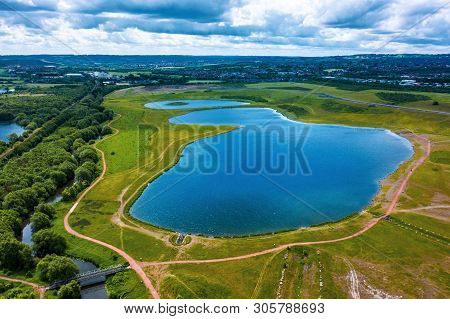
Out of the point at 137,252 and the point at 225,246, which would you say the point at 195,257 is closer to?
the point at 225,246

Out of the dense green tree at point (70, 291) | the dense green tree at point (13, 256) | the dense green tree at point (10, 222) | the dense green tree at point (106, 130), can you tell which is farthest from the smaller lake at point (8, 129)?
the dense green tree at point (70, 291)

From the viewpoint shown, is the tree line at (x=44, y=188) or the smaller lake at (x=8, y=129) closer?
the tree line at (x=44, y=188)

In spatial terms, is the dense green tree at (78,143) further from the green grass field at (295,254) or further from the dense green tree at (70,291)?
the dense green tree at (70,291)

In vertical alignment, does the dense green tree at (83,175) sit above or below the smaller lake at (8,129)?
above

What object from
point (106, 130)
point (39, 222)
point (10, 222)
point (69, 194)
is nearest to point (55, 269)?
point (39, 222)

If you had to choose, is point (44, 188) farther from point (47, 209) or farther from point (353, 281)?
point (353, 281)

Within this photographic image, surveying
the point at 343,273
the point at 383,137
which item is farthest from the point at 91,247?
the point at 383,137

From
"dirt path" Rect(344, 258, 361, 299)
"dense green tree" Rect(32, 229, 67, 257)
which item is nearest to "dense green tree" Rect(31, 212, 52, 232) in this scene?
"dense green tree" Rect(32, 229, 67, 257)
